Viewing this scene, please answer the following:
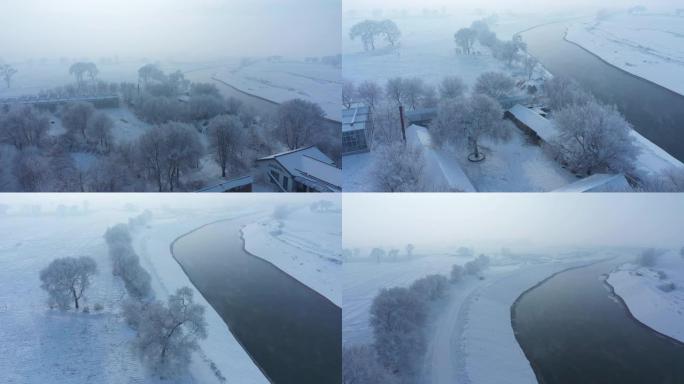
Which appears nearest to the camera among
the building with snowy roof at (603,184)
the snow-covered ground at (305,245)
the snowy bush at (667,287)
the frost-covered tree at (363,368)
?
the frost-covered tree at (363,368)

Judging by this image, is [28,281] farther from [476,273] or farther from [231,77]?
[476,273]

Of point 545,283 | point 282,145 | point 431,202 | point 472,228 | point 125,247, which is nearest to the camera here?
point 545,283

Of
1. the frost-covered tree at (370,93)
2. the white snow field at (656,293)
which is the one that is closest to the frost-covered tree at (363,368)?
the white snow field at (656,293)

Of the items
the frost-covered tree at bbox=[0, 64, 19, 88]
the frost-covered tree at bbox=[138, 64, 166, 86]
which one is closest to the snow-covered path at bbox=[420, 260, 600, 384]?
the frost-covered tree at bbox=[138, 64, 166, 86]

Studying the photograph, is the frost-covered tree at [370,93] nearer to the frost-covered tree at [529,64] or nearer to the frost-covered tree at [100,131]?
the frost-covered tree at [529,64]

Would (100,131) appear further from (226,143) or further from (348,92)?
(348,92)

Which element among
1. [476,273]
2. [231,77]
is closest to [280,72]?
[231,77]

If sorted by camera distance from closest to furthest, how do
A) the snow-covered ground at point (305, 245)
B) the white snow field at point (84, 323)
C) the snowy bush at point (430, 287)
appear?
the white snow field at point (84, 323) → the snowy bush at point (430, 287) → the snow-covered ground at point (305, 245)

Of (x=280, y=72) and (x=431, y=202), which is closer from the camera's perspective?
(x=431, y=202)
